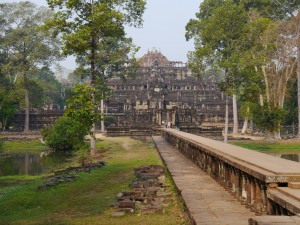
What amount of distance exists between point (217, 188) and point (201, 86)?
61.9m

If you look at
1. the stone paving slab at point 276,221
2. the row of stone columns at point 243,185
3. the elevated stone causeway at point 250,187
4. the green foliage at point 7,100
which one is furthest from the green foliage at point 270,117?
the stone paving slab at point 276,221

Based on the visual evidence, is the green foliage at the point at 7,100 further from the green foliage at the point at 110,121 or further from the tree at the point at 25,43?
the green foliage at the point at 110,121

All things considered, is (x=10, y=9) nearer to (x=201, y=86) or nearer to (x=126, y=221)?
(x=201, y=86)

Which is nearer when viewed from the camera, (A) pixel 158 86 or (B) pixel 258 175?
(B) pixel 258 175

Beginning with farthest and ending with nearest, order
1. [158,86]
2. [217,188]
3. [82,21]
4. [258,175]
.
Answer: [158,86]
[82,21]
[217,188]
[258,175]

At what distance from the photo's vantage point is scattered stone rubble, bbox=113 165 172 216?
8.31 metres

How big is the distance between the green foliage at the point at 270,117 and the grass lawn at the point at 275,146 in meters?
2.02

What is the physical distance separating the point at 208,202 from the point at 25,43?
50.2 metres

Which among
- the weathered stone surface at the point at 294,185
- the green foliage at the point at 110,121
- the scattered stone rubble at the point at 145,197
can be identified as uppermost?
the green foliage at the point at 110,121

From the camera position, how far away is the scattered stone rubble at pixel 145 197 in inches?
327

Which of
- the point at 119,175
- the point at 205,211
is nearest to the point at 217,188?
the point at 205,211

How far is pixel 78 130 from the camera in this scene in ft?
58.9

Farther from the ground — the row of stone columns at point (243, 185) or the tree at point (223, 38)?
the tree at point (223, 38)

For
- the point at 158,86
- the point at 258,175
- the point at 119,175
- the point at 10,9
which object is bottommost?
the point at 119,175
